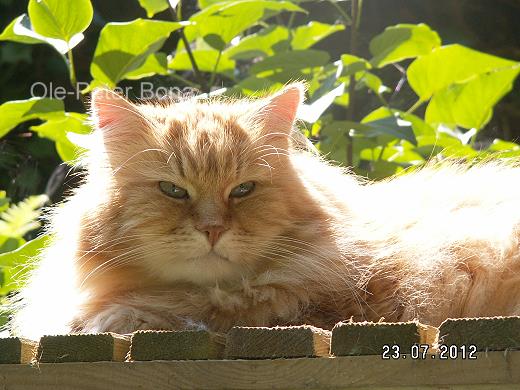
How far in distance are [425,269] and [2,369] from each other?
33.9 inches

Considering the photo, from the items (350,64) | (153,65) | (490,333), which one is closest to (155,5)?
(153,65)

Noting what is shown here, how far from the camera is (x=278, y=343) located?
3.91 ft

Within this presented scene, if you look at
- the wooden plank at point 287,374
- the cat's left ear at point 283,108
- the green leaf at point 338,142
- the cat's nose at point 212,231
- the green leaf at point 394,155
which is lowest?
the wooden plank at point 287,374

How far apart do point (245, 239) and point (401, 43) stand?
3.68 feet

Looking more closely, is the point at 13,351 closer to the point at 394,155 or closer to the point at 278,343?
the point at 278,343

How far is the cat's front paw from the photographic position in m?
1.56

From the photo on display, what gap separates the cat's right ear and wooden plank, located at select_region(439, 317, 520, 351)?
977 millimetres

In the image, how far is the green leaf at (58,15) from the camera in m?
2.21

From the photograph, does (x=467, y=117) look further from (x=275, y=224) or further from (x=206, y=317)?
(x=206, y=317)

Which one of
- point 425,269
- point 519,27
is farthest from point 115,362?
point 519,27

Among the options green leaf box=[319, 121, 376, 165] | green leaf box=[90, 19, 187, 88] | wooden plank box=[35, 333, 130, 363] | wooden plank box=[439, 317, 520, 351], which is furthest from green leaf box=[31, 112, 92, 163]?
wooden plank box=[439, 317, 520, 351]

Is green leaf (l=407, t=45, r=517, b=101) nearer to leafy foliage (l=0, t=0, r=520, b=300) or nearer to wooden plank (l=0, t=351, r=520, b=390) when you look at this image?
leafy foliage (l=0, t=0, r=520, b=300)

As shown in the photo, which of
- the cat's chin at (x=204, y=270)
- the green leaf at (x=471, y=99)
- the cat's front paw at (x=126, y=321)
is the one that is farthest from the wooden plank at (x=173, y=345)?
the green leaf at (x=471, y=99)

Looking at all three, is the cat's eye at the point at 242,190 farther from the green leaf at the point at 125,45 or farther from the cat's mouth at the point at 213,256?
the green leaf at the point at 125,45
